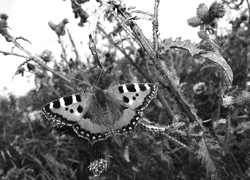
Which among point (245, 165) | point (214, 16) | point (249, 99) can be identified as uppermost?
point (214, 16)

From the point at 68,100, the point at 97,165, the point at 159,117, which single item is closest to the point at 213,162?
the point at 97,165

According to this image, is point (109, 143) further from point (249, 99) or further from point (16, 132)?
point (16, 132)

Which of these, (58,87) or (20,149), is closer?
(20,149)

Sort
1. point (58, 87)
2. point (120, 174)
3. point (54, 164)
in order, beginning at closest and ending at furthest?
point (120, 174) → point (54, 164) → point (58, 87)

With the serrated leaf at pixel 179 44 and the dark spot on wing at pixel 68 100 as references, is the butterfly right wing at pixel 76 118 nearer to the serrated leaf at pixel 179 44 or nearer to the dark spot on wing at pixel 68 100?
the dark spot on wing at pixel 68 100

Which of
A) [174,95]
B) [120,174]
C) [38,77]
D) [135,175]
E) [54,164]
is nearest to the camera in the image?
[174,95]

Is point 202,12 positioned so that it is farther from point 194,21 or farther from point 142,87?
point 142,87

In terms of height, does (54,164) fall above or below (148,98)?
below

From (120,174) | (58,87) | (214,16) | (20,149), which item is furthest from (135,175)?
(58,87)
